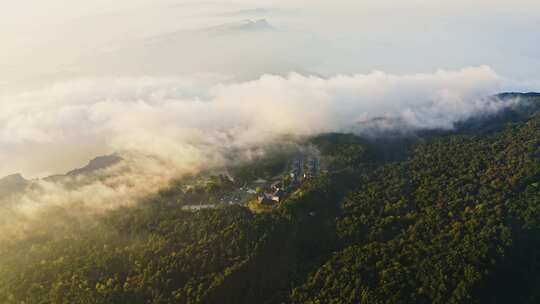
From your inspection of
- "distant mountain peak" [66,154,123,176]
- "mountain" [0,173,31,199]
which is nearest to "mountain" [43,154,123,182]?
"distant mountain peak" [66,154,123,176]

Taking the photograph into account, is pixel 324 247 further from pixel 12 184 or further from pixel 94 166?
pixel 12 184

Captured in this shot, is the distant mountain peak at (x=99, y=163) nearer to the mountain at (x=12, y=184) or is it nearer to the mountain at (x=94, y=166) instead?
the mountain at (x=94, y=166)

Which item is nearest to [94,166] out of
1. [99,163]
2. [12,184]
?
[99,163]

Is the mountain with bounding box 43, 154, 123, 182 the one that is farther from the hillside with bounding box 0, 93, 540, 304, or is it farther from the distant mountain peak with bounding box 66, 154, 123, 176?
the hillside with bounding box 0, 93, 540, 304

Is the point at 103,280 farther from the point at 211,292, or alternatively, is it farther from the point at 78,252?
the point at 211,292

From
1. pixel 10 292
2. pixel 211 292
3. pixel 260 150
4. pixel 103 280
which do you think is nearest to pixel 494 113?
pixel 260 150

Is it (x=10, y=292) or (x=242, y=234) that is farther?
(x=242, y=234)

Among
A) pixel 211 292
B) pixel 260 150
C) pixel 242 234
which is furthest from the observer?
pixel 260 150
